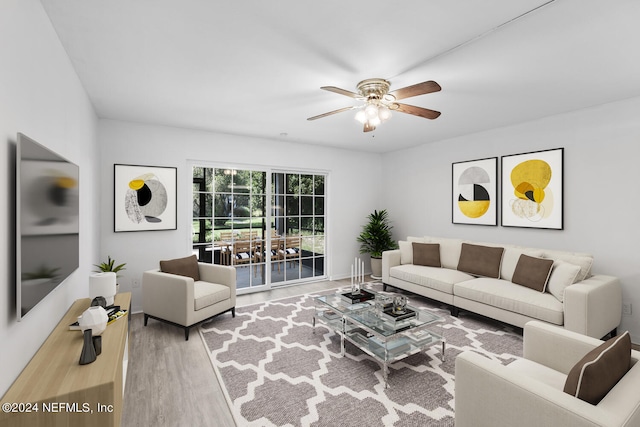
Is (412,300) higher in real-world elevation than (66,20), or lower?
lower

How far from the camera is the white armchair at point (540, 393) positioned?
3.94 feet

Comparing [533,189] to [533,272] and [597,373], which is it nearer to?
[533,272]

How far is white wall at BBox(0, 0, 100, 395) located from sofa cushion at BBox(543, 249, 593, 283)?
4.28m

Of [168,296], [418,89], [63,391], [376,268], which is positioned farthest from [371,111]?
[376,268]

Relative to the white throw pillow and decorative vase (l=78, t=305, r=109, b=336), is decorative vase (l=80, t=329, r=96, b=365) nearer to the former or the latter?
decorative vase (l=78, t=305, r=109, b=336)

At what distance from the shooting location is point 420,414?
2002mm

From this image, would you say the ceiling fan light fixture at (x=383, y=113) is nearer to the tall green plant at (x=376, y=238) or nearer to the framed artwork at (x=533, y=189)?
the framed artwork at (x=533, y=189)

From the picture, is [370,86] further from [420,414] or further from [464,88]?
[420,414]

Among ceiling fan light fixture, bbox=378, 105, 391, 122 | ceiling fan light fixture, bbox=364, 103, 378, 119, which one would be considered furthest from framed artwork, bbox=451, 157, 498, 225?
ceiling fan light fixture, bbox=364, 103, 378, 119

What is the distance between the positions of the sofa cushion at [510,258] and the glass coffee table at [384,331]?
1587 mm

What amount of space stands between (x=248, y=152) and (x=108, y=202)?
2.01 meters

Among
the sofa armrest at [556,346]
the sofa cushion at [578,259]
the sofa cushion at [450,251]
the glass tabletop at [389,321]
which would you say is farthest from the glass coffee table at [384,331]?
the sofa cushion at [450,251]

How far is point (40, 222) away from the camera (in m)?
1.50

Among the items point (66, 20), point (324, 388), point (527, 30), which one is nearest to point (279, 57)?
point (66, 20)
